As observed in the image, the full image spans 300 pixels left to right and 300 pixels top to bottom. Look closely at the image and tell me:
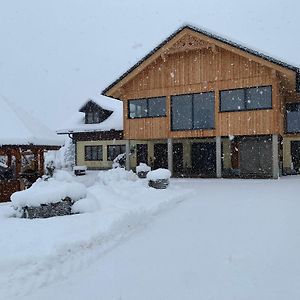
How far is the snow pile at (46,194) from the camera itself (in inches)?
329

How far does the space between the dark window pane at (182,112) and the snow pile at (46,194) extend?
12779 mm

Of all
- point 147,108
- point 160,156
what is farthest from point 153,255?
point 160,156

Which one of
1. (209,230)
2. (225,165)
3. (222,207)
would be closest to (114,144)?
(225,165)

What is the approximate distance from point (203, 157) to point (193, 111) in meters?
6.30

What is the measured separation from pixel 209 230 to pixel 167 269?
240 cm

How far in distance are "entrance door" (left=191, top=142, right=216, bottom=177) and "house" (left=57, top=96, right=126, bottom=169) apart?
6623 millimetres

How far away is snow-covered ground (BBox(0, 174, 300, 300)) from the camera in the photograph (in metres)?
4.61

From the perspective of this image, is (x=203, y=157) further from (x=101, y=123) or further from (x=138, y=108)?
(x=101, y=123)

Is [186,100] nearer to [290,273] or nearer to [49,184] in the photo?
[49,184]

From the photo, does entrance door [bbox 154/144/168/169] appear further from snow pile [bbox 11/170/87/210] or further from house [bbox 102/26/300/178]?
snow pile [bbox 11/170/87/210]

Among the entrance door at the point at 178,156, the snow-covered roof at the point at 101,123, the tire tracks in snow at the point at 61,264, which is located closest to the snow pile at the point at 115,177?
the tire tracks in snow at the point at 61,264

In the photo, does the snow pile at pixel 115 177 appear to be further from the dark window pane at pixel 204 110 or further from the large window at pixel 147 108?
the large window at pixel 147 108

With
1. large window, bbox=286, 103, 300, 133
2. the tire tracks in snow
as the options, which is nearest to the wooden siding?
large window, bbox=286, 103, 300, 133

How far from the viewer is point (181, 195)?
12.3m
